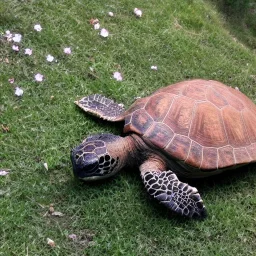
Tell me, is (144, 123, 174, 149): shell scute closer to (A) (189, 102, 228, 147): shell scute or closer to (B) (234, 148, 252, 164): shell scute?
(A) (189, 102, 228, 147): shell scute

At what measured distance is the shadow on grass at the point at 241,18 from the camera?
29.7 ft

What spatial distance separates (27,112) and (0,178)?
1.01 meters

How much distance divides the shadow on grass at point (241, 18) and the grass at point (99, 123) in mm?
1431

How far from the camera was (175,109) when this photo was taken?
192 inches

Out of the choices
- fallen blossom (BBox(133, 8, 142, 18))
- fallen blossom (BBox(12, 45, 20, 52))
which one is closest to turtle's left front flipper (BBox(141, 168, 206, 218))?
fallen blossom (BBox(12, 45, 20, 52))

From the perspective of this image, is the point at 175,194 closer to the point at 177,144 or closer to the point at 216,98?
the point at 177,144

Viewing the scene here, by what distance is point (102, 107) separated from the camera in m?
5.42

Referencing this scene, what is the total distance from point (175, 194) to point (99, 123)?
1.42m

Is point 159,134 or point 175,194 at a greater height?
point 159,134

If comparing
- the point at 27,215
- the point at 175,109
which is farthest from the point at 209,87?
the point at 27,215

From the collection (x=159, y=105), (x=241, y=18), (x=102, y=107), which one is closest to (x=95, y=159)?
(x=159, y=105)

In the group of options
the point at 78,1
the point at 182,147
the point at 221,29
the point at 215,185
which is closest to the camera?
the point at 182,147

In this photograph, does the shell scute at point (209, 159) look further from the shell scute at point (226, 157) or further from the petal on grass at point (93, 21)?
the petal on grass at point (93, 21)

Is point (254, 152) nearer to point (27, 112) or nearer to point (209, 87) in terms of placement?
point (209, 87)
